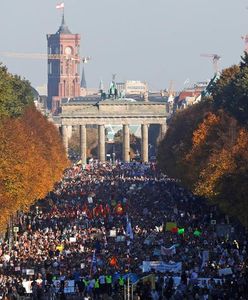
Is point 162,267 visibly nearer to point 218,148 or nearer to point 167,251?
point 167,251

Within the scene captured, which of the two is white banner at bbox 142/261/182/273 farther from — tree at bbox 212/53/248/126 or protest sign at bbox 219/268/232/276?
tree at bbox 212/53/248/126

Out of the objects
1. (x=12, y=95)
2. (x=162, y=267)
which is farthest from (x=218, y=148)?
(x=162, y=267)

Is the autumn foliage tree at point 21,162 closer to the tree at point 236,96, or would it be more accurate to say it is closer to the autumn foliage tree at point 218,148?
the autumn foliage tree at point 218,148

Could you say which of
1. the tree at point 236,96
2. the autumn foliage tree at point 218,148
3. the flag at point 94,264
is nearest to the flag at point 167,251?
the flag at point 94,264

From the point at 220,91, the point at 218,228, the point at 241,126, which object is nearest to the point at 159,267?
the point at 218,228

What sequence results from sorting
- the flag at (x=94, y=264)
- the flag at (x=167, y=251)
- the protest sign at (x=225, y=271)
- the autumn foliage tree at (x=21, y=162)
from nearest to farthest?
1. the protest sign at (x=225, y=271)
2. the flag at (x=94, y=264)
3. the flag at (x=167, y=251)
4. the autumn foliage tree at (x=21, y=162)
